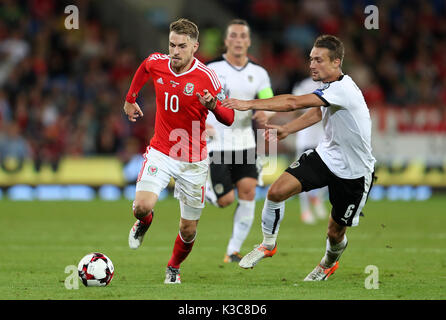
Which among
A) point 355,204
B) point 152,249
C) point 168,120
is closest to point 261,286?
point 355,204

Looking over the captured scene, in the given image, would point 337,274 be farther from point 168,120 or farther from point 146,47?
point 146,47

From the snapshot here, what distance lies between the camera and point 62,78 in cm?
2045

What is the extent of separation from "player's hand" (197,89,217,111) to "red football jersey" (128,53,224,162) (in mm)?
336

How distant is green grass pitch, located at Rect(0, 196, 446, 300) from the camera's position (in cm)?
733

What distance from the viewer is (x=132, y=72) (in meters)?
21.3

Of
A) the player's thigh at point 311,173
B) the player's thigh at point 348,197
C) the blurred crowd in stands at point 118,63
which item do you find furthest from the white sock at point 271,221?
the blurred crowd in stands at point 118,63

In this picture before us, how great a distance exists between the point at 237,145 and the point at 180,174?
7.54ft

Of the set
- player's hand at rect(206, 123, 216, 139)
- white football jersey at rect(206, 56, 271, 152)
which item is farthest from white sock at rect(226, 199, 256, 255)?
player's hand at rect(206, 123, 216, 139)

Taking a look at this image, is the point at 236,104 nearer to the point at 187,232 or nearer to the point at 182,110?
the point at 182,110

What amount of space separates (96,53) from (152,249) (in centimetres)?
1136

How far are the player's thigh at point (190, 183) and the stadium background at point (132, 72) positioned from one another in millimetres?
10485

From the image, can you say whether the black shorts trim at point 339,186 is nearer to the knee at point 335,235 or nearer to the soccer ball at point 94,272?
the knee at point 335,235

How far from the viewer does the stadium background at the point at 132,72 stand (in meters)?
18.6

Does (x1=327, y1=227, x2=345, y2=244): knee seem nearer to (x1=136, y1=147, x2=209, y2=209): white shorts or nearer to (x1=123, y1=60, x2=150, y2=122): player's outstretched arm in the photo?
(x1=136, y1=147, x2=209, y2=209): white shorts
